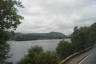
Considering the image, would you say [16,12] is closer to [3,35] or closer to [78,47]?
[3,35]

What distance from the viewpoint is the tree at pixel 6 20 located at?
1745 cm

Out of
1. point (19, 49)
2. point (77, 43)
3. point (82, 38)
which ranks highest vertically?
point (82, 38)

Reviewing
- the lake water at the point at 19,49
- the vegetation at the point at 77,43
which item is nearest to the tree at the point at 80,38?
the vegetation at the point at 77,43

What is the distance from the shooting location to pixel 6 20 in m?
17.8

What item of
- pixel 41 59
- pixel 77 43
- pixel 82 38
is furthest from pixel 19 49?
pixel 41 59

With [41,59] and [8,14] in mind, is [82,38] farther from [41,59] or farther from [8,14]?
[8,14]

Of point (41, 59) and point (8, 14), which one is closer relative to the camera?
point (8, 14)

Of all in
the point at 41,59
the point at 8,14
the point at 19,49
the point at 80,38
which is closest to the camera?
the point at 8,14

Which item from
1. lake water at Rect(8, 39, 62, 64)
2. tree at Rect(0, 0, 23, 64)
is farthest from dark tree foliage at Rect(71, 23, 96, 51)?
tree at Rect(0, 0, 23, 64)

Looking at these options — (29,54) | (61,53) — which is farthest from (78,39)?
(29,54)

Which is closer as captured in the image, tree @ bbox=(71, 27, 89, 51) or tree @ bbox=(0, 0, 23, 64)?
tree @ bbox=(0, 0, 23, 64)

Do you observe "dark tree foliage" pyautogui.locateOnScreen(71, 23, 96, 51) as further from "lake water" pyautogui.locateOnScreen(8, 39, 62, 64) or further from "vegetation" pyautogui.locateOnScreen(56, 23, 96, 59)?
"lake water" pyautogui.locateOnScreen(8, 39, 62, 64)

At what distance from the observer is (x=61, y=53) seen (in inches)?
1732

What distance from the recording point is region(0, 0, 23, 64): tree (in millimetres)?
17455
